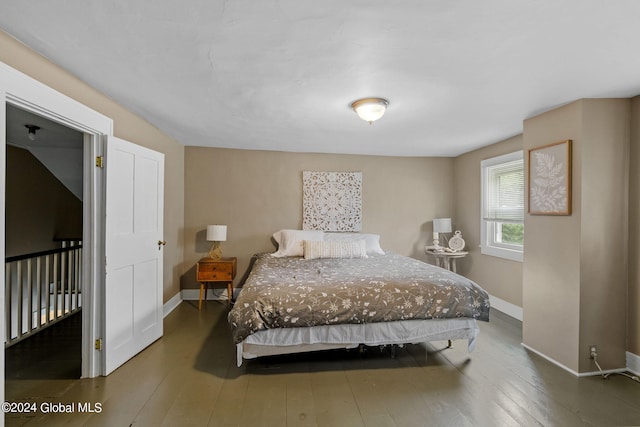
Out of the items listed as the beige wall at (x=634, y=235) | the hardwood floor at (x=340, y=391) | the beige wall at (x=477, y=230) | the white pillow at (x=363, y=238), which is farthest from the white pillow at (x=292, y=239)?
the beige wall at (x=634, y=235)

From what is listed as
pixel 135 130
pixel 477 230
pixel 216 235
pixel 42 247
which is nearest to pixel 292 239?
pixel 216 235

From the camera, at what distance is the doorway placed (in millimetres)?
2740

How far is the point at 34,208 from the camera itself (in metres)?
4.55

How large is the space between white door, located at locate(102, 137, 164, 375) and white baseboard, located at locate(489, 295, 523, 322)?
13.6 feet

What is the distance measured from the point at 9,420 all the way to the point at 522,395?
3.36m

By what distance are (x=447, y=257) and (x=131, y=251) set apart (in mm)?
4037

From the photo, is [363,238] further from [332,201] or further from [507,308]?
[507,308]

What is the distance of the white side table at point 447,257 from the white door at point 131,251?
366cm

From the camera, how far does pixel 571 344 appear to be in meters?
2.48

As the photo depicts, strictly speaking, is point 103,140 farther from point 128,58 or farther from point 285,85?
point 285,85

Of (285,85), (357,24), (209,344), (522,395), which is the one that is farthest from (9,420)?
(522,395)

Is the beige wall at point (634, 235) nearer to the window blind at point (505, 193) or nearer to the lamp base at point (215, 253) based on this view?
the window blind at point (505, 193)

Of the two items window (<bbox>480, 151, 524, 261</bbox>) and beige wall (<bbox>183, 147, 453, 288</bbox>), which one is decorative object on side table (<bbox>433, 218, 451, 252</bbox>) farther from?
window (<bbox>480, 151, 524, 261</bbox>)

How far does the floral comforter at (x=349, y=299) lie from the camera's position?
7.70ft
